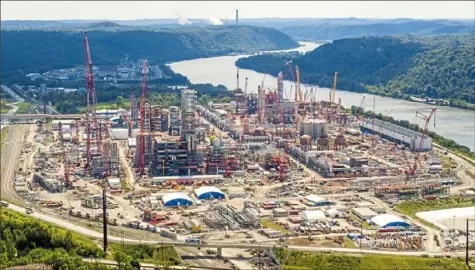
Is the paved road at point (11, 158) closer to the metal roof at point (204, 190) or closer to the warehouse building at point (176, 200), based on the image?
the warehouse building at point (176, 200)

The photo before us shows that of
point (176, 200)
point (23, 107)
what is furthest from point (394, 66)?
point (176, 200)

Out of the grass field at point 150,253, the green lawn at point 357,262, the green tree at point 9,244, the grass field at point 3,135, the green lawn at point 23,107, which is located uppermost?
the green tree at point 9,244

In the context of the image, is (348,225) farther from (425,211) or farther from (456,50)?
(456,50)

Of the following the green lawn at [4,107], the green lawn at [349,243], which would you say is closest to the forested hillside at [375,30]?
the green lawn at [4,107]

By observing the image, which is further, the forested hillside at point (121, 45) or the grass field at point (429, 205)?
the forested hillside at point (121, 45)

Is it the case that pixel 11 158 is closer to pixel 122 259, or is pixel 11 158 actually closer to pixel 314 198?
pixel 314 198

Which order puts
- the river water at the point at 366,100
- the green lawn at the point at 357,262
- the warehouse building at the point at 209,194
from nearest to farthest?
the green lawn at the point at 357,262 → the warehouse building at the point at 209,194 → the river water at the point at 366,100

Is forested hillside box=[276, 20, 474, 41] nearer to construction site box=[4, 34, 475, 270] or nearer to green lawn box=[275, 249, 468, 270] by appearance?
construction site box=[4, 34, 475, 270]
